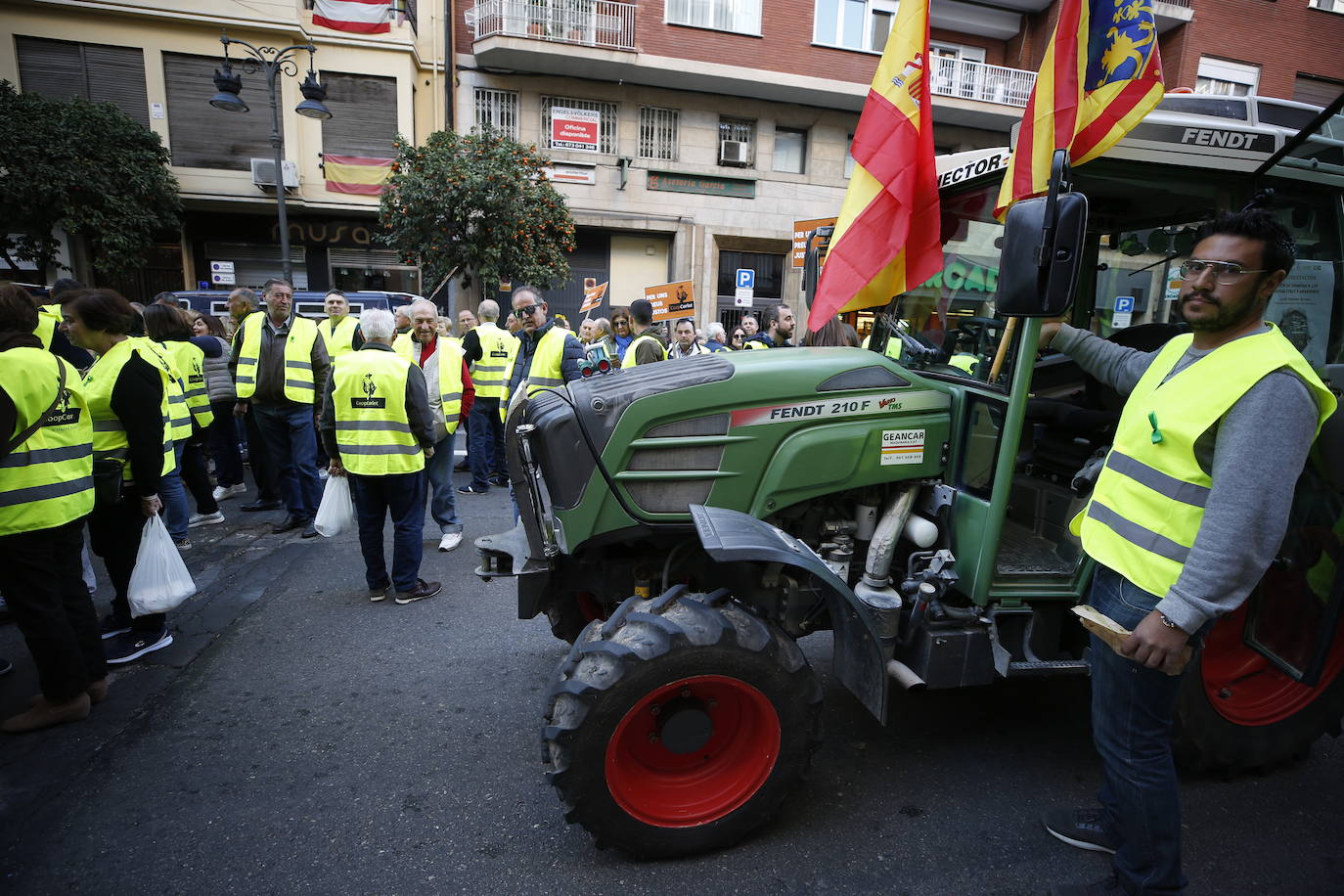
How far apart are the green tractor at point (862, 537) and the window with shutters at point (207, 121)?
17325 mm

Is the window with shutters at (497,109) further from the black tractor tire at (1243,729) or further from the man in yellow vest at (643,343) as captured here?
the black tractor tire at (1243,729)

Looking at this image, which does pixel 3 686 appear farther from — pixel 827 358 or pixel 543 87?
pixel 543 87

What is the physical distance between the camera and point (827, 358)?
9.29 ft

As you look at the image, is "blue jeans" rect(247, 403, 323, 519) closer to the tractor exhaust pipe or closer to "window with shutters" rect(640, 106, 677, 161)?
the tractor exhaust pipe

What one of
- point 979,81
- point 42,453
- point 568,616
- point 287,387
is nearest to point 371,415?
point 42,453

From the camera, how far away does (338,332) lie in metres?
6.62

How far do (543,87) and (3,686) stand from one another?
56.0ft

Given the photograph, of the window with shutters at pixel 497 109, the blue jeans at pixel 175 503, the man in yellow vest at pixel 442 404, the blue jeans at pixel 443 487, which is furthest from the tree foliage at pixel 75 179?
the blue jeans at pixel 443 487

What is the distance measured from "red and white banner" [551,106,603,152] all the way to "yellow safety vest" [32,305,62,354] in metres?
13.9

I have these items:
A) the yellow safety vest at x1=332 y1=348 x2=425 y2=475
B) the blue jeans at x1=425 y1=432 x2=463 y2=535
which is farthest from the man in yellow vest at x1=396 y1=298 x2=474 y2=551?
the yellow safety vest at x1=332 y1=348 x2=425 y2=475

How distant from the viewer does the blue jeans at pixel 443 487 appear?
5957mm

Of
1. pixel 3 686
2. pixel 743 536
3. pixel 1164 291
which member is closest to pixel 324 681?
pixel 3 686

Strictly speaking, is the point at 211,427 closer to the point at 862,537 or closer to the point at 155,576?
the point at 155,576

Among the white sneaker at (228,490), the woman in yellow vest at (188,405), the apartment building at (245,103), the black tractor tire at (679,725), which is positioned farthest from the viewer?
the apartment building at (245,103)
